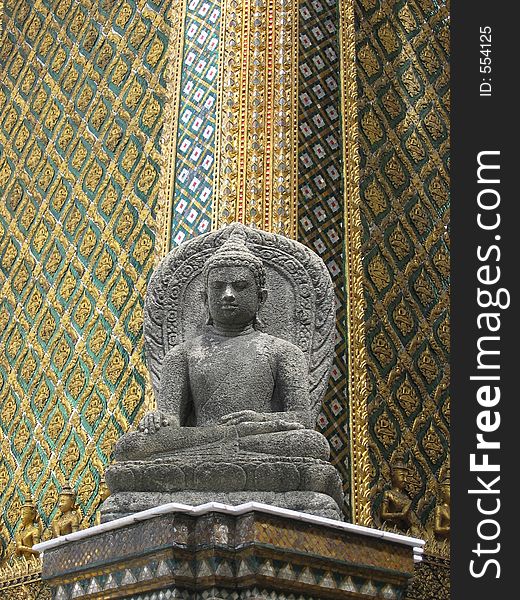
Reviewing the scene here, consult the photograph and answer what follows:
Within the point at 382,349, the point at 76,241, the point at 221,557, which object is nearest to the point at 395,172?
the point at 382,349

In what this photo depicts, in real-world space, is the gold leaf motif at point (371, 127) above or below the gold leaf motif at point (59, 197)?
above

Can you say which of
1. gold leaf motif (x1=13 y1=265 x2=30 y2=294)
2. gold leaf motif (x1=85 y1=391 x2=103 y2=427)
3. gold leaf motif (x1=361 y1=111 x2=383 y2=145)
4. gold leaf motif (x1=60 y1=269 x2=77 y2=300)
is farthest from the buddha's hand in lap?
gold leaf motif (x1=13 y1=265 x2=30 y2=294)

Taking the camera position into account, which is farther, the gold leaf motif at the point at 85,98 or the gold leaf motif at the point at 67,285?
the gold leaf motif at the point at 85,98

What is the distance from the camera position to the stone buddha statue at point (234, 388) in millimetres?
4461

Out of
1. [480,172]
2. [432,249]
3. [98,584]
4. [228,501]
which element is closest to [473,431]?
[480,172]

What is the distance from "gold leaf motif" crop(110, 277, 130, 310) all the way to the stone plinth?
4188 millimetres

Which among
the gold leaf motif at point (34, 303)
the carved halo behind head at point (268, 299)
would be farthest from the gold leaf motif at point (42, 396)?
the carved halo behind head at point (268, 299)

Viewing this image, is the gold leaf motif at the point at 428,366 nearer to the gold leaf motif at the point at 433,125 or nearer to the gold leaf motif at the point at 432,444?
the gold leaf motif at the point at 432,444

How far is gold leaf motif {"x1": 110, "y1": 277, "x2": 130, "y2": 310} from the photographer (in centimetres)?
852

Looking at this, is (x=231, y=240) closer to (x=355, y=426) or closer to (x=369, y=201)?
(x=355, y=426)

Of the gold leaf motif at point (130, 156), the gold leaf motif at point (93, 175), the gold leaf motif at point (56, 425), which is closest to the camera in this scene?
the gold leaf motif at point (56, 425)

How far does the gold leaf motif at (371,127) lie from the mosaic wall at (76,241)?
1.40m

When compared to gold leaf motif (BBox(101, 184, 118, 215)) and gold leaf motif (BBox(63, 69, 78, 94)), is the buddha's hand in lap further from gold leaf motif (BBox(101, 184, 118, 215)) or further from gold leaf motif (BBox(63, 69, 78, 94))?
gold leaf motif (BBox(63, 69, 78, 94))

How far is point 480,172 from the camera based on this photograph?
646 centimetres
